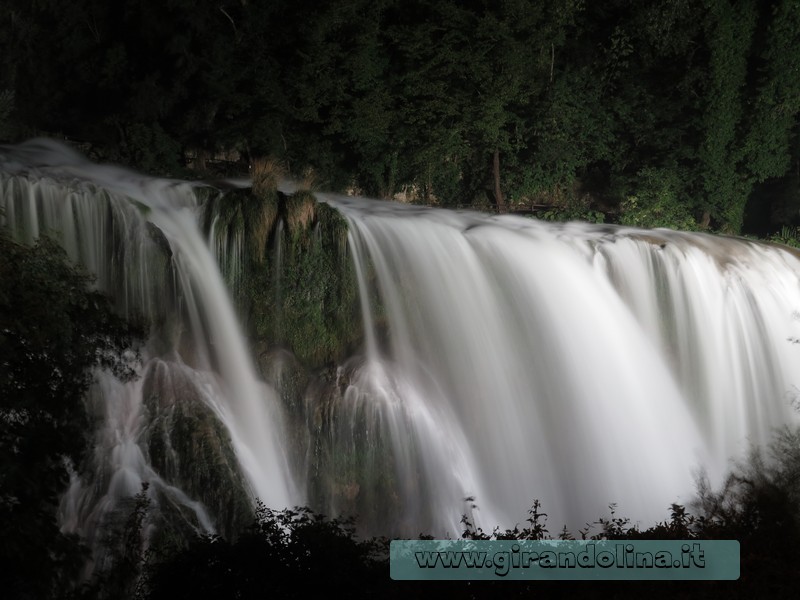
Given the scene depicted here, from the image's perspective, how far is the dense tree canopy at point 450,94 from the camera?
2097 cm

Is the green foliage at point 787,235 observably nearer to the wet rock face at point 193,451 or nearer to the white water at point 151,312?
the white water at point 151,312

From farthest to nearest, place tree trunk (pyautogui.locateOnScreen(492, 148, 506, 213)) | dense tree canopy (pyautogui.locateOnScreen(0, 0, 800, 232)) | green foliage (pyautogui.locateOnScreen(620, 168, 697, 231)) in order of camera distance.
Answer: green foliage (pyautogui.locateOnScreen(620, 168, 697, 231)) < tree trunk (pyautogui.locateOnScreen(492, 148, 506, 213)) < dense tree canopy (pyautogui.locateOnScreen(0, 0, 800, 232))

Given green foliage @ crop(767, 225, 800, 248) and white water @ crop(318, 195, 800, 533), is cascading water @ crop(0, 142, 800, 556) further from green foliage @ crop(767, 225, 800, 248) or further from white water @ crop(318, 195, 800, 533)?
green foliage @ crop(767, 225, 800, 248)

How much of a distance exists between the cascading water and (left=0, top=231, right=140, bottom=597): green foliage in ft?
12.0

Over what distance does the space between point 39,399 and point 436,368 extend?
29.7 feet

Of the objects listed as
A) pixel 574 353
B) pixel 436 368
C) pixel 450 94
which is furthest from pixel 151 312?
pixel 450 94

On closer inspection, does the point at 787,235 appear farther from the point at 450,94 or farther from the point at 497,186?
the point at 450,94

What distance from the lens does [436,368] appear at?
580 inches

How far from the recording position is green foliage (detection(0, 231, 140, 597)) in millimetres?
5684

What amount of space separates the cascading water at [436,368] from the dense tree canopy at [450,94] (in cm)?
408

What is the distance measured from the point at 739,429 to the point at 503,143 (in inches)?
470

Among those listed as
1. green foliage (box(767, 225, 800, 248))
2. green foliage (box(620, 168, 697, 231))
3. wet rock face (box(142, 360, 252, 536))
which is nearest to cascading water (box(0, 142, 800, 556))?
wet rock face (box(142, 360, 252, 536))

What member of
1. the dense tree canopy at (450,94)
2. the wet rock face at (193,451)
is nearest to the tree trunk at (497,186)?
the dense tree canopy at (450,94)

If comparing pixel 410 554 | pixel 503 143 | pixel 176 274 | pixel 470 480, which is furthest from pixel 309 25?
pixel 410 554
